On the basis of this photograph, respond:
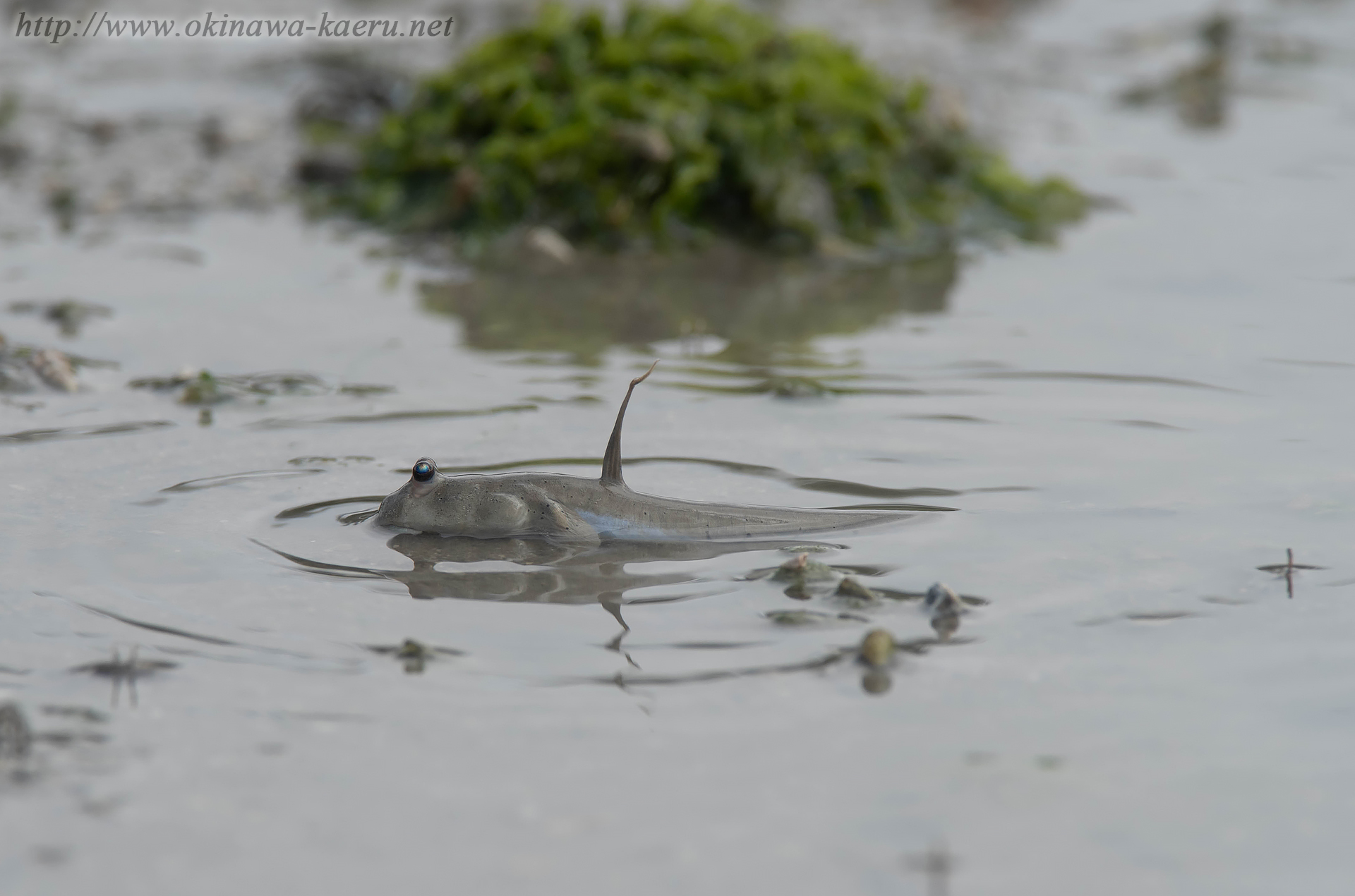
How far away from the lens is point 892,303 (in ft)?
21.4

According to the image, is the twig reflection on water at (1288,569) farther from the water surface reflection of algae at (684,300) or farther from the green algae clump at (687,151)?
the green algae clump at (687,151)

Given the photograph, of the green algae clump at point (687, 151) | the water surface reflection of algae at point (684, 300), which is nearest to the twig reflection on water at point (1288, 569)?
the water surface reflection of algae at point (684, 300)

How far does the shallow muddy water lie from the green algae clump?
24.2 inches

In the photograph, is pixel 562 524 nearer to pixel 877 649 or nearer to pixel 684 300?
pixel 877 649

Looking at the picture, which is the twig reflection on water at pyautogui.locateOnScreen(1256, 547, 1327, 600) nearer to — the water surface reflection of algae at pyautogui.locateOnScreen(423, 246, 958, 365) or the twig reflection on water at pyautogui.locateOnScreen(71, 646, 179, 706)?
the water surface reflection of algae at pyautogui.locateOnScreen(423, 246, 958, 365)

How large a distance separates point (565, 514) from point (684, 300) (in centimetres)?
283

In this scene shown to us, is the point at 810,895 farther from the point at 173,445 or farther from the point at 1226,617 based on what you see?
the point at 173,445

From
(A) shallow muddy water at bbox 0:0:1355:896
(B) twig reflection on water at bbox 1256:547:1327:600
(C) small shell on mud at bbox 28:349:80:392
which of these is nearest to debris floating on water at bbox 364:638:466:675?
(A) shallow muddy water at bbox 0:0:1355:896

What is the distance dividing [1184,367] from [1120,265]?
62.2 inches

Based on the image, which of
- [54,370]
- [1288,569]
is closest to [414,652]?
[1288,569]

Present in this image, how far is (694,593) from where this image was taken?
3553mm

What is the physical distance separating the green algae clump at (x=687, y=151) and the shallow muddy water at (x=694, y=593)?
2.02ft

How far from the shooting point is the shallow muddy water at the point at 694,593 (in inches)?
100

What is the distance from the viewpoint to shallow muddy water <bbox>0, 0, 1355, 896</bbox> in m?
2.55
